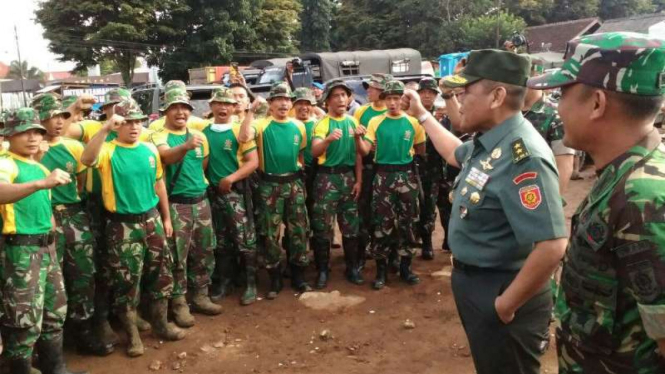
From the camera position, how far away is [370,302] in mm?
5312

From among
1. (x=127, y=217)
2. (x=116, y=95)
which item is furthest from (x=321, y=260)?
(x=116, y=95)

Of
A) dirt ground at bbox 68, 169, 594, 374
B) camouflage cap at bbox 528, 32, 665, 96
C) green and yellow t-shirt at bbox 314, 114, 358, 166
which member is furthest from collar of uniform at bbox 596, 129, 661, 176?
green and yellow t-shirt at bbox 314, 114, 358, 166

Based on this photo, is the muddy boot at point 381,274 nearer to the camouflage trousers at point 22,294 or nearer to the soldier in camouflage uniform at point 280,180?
the soldier in camouflage uniform at point 280,180

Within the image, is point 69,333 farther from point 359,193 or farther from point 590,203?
point 590,203

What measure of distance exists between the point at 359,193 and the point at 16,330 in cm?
336

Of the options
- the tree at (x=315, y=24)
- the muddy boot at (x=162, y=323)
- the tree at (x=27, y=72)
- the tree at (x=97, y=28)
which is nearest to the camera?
the muddy boot at (x=162, y=323)

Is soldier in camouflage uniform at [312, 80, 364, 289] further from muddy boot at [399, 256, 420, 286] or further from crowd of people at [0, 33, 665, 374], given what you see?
muddy boot at [399, 256, 420, 286]

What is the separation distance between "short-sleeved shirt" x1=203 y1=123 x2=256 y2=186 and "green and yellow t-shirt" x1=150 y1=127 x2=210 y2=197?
335mm

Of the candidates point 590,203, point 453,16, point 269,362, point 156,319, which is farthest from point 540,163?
point 453,16

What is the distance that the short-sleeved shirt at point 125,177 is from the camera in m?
4.12

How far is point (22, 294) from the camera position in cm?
348

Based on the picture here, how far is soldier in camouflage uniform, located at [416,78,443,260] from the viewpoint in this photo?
247 inches

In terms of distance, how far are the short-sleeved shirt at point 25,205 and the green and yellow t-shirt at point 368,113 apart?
3319mm

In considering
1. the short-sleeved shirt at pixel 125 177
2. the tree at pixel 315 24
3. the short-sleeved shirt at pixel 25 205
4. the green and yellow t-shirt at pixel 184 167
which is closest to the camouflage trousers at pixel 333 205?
the green and yellow t-shirt at pixel 184 167
